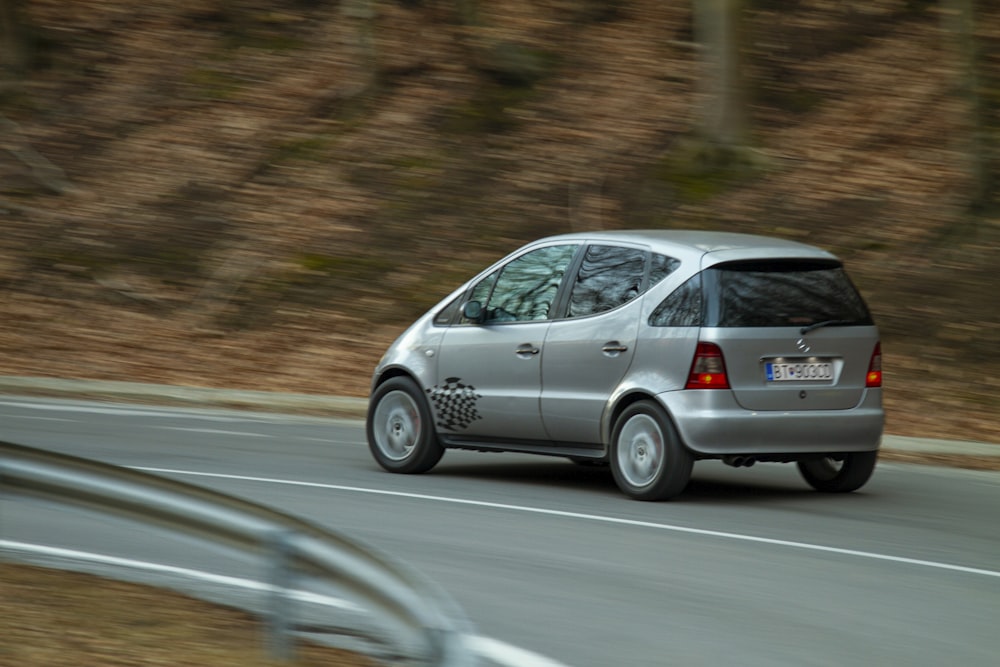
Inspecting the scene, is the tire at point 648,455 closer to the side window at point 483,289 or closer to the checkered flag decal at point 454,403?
the checkered flag decal at point 454,403

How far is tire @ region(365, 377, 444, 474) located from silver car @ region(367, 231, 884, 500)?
0.30 m

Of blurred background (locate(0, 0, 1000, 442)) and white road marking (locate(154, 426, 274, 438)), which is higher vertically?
blurred background (locate(0, 0, 1000, 442))

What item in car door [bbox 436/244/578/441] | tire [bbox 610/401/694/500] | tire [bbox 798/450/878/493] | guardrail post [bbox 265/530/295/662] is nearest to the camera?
guardrail post [bbox 265/530/295/662]

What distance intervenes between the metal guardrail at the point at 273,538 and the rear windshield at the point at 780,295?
436cm

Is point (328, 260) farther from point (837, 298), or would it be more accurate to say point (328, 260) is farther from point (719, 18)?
point (837, 298)

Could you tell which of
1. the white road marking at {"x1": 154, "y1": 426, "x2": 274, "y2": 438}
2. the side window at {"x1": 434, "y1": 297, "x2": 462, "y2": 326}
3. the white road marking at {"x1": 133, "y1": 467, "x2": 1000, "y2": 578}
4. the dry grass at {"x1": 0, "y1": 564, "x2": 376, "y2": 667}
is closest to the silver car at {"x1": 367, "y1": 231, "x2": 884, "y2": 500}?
the side window at {"x1": 434, "y1": 297, "x2": 462, "y2": 326}

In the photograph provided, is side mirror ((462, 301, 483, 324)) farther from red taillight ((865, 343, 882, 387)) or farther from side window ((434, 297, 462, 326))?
red taillight ((865, 343, 882, 387))

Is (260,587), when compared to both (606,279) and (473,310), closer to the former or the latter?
(606,279)

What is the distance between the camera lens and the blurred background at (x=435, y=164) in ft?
59.2

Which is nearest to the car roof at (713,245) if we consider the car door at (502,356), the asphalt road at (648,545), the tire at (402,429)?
the car door at (502,356)

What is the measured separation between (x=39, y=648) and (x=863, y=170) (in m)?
16.8

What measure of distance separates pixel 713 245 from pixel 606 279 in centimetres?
78

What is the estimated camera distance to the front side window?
10.6 m

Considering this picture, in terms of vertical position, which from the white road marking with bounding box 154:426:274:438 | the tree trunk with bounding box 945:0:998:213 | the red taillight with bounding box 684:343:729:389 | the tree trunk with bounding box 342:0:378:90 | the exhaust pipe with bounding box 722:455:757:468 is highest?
the tree trunk with bounding box 342:0:378:90
